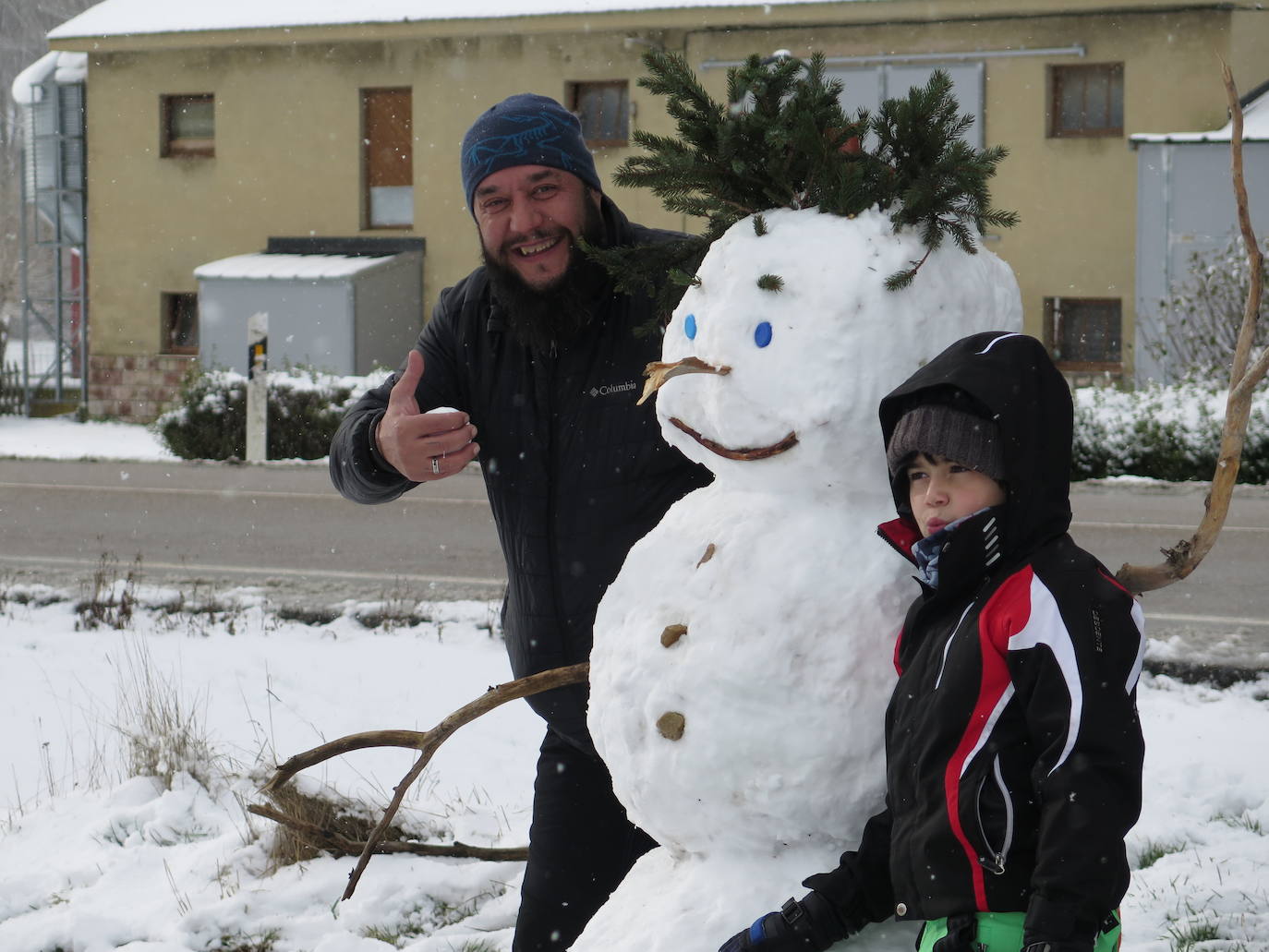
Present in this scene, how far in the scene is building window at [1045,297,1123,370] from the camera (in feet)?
63.6

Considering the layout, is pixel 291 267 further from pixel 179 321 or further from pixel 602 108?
pixel 602 108

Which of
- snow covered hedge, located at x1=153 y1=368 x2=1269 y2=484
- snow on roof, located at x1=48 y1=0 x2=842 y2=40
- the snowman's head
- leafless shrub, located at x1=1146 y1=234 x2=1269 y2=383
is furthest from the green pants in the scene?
snow on roof, located at x1=48 y1=0 x2=842 y2=40

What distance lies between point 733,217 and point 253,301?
19589mm

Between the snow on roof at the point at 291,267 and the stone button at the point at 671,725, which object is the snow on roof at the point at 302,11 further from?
the stone button at the point at 671,725

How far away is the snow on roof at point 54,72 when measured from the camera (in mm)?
23062

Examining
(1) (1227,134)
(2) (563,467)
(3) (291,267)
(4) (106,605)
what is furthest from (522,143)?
(3) (291,267)

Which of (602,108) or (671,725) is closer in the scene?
(671,725)

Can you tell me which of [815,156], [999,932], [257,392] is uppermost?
[815,156]

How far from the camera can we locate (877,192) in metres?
2.21

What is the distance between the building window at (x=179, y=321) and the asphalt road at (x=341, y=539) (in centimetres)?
912

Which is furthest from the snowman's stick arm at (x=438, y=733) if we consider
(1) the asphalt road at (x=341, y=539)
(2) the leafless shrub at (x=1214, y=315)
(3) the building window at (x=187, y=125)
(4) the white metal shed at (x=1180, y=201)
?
(3) the building window at (x=187, y=125)

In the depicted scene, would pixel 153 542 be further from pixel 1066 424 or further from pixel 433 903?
pixel 1066 424

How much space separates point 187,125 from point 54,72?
7.85ft

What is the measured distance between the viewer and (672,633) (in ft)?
7.28
